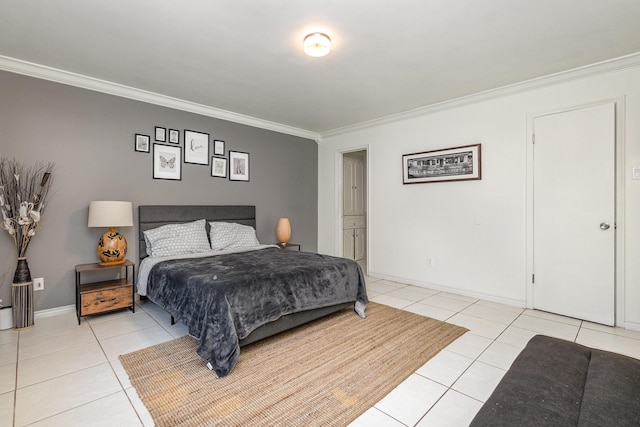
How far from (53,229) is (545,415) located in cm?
402

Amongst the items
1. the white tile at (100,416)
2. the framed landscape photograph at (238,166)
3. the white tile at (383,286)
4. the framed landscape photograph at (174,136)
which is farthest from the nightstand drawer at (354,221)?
the white tile at (100,416)

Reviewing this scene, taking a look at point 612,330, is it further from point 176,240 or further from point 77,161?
point 77,161

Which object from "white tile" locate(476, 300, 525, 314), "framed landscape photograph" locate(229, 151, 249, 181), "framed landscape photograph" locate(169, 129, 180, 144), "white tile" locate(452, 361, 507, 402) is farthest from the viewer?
"framed landscape photograph" locate(229, 151, 249, 181)

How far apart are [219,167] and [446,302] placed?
3428mm

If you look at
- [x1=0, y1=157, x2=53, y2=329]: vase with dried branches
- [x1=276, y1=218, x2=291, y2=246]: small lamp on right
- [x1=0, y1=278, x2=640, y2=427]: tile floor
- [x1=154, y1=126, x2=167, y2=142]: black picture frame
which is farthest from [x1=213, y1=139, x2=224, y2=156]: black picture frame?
[x1=0, y1=278, x2=640, y2=427]: tile floor

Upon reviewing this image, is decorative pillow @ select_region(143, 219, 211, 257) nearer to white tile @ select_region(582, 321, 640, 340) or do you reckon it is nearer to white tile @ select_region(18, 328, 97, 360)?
white tile @ select_region(18, 328, 97, 360)

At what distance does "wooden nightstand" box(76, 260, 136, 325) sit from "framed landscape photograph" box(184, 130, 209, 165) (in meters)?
1.53

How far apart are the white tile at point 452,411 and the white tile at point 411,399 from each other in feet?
0.11

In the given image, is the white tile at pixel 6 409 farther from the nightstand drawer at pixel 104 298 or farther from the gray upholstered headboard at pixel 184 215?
the gray upholstered headboard at pixel 184 215

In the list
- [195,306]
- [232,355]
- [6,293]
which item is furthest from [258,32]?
A: [6,293]

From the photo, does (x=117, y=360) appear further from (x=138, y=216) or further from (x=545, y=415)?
(x=545, y=415)

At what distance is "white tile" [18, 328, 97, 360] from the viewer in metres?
2.31

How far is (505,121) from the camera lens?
11.4ft

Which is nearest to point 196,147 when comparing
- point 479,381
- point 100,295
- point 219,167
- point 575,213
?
point 219,167
